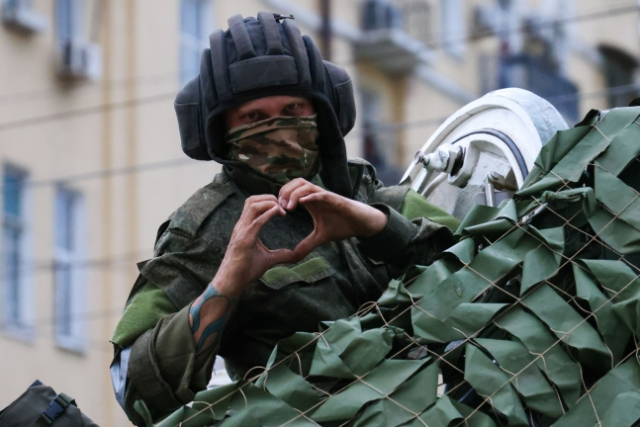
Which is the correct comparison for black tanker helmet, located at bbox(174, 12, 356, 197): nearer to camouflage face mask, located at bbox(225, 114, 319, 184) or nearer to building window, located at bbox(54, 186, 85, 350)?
camouflage face mask, located at bbox(225, 114, 319, 184)

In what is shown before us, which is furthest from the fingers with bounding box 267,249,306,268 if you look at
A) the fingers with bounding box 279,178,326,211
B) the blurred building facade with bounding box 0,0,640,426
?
the blurred building facade with bounding box 0,0,640,426

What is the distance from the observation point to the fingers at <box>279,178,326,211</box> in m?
3.35

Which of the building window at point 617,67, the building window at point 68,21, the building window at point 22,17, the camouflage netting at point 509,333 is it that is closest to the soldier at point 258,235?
the camouflage netting at point 509,333

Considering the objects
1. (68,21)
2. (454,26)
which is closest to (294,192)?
(68,21)

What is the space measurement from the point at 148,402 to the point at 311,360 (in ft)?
1.42

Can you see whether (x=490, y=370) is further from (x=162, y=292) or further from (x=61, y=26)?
(x=61, y=26)

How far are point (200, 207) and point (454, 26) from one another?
55.9ft

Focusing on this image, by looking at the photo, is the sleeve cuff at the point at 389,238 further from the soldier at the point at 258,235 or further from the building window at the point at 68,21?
the building window at the point at 68,21

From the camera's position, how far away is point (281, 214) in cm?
341

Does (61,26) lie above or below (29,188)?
above

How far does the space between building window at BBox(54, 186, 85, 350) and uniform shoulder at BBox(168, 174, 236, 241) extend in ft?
40.1

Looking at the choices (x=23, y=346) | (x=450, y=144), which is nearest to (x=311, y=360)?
(x=450, y=144)

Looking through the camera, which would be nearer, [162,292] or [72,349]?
[162,292]

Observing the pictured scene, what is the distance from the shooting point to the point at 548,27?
21.0 metres
